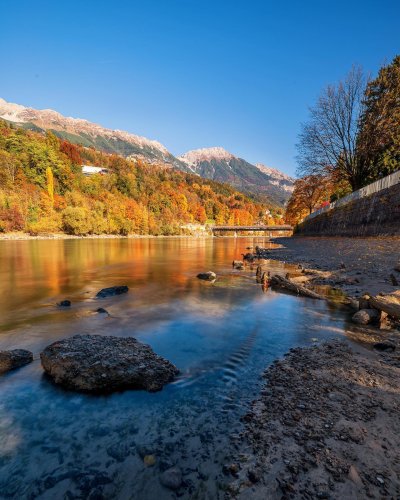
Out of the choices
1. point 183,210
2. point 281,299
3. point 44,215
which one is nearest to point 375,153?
point 281,299

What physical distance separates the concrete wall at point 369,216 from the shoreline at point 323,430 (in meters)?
15.8

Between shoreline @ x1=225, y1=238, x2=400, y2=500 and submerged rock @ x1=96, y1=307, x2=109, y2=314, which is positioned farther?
submerged rock @ x1=96, y1=307, x2=109, y2=314

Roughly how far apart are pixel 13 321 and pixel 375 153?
3520cm

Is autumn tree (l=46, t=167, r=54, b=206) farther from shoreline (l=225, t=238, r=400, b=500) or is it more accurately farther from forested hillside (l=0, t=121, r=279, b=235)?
shoreline (l=225, t=238, r=400, b=500)

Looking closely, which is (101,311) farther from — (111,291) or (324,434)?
(324,434)

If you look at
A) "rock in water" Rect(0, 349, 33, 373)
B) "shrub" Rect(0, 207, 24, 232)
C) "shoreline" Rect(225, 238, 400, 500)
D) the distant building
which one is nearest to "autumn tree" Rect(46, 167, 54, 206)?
"shrub" Rect(0, 207, 24, 232)

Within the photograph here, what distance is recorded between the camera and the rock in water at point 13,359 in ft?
14.4

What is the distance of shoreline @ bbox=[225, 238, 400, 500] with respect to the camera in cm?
221

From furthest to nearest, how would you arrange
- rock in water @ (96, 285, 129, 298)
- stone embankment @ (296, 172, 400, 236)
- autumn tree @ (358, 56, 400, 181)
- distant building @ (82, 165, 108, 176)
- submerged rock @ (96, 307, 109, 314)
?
distant building @ (82, 165, 108, 176) → autumn tree @ (358, 56, 400, 181) → stone embankment @ (296, 172, 400, 236) → rock in water @ (96, 285, 129, 298) → submerged rock @ (96, 307, 109, 314)

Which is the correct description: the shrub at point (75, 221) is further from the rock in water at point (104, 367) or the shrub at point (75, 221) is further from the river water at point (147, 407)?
the rock in water at point (104, 367)

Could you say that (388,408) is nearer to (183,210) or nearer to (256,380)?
(256,380)

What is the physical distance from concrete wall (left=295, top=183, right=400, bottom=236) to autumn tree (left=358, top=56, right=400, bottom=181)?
20.7 ft

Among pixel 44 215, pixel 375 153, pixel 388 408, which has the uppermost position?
pixel 375 153

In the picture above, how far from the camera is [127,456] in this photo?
2629 millimetres
